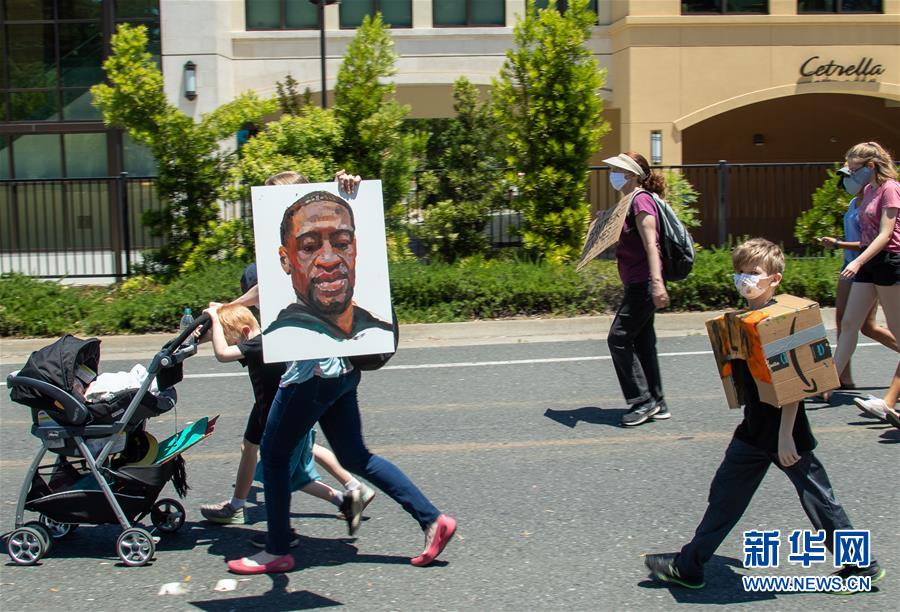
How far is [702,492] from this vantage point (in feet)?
18.3

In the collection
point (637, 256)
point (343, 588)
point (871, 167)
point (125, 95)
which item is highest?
point (125, 95)

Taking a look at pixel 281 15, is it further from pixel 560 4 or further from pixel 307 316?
pixel 307 316

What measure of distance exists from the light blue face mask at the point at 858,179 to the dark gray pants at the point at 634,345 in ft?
5.14

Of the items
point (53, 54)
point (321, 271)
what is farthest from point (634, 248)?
point (53, 54)

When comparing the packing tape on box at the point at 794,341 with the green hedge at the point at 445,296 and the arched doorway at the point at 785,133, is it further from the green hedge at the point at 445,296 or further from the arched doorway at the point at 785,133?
the arched doorway at the point at 785,133

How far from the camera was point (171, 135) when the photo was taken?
1300 cm

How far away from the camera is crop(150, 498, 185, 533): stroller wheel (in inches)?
199

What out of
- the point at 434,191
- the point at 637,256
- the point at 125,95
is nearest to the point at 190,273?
the point at 125,95

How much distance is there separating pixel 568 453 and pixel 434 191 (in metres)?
8.25

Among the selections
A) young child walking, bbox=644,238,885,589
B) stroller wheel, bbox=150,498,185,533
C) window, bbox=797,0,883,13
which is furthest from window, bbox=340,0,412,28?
young child walking, bbox=644,238,885,589

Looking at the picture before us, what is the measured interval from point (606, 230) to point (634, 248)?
0.24m

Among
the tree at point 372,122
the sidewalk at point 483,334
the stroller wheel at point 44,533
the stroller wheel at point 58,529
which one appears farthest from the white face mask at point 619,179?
the tree at point 372,122

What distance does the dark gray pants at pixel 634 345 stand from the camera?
22.6ft

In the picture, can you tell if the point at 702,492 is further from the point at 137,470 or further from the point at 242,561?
the point at 137,470
